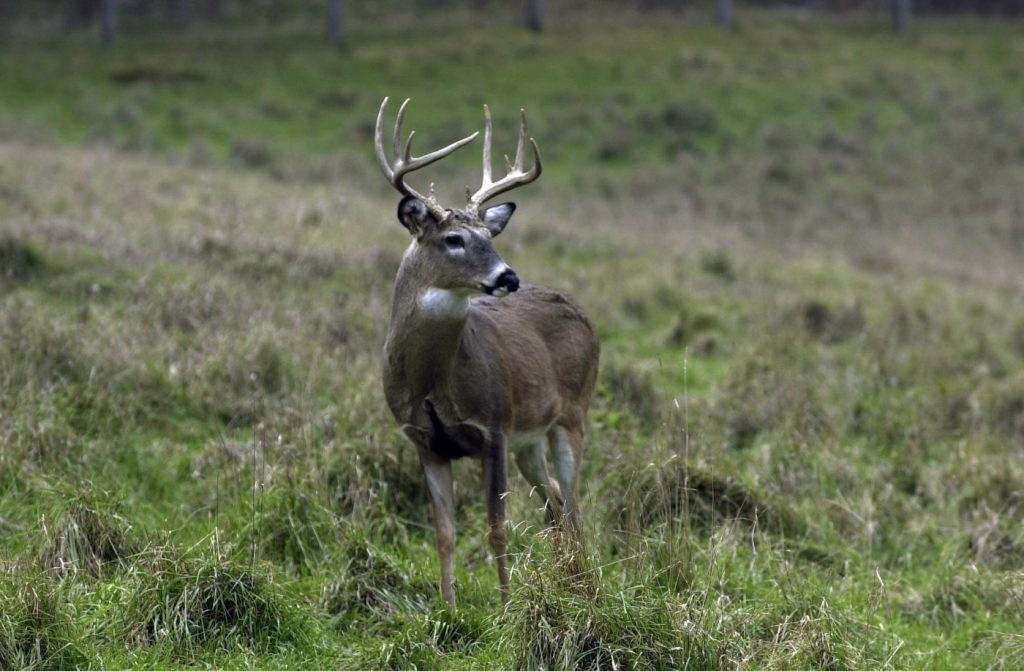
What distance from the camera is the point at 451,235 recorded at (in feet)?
19.7

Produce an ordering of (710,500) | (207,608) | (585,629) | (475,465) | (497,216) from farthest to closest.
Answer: (475,465) → (710,500) → (497,216) → (207,608) → (585,629)

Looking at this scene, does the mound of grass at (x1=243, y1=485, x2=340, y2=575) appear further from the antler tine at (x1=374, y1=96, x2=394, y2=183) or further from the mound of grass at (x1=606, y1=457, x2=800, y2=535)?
the antler tine at (x1=374, y1=96, x2=394, y2=183)

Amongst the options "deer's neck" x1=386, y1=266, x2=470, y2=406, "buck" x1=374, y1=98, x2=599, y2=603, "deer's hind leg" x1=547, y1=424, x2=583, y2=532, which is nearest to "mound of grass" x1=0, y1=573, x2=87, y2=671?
"buck" x1=374, y1=98, x2=599, y2=603

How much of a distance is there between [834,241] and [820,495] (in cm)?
1258

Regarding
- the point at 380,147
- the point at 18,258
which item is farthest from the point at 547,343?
A: the point at 18,258

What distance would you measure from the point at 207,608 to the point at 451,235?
6.62 ft

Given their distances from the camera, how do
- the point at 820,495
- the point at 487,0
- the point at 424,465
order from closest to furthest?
1. the point at 424,465
2. the point at 820,495
3. the point at 487,0

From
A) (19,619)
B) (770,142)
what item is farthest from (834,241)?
(19,619)

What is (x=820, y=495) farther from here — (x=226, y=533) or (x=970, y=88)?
(x=970, y=88)

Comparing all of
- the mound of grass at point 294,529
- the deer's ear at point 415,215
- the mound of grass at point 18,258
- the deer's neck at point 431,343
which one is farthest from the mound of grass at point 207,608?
the mound of grass at point 18,258

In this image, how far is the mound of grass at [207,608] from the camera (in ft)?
17.7

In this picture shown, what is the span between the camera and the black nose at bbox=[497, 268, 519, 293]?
5773 mm

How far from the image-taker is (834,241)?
64.9ft

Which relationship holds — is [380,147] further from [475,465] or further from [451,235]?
[475,465]
